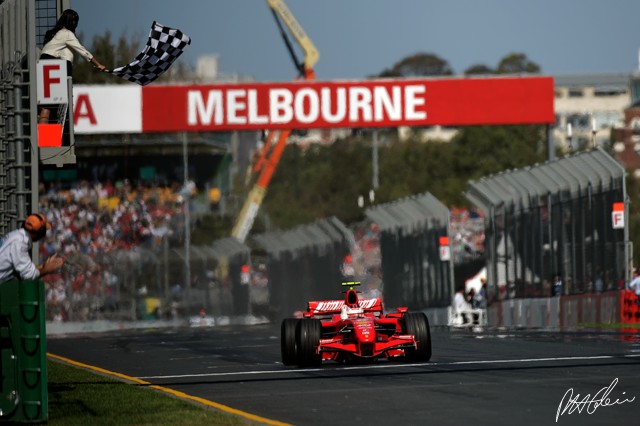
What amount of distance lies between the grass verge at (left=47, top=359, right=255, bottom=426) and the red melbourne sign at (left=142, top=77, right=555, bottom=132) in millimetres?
30306

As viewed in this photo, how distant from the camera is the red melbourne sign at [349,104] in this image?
45.5 meters

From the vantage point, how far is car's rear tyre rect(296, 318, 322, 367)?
16.9m

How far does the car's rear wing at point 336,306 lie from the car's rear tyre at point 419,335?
82cm

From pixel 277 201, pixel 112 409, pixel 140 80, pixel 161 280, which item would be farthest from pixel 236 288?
pixel 112 409

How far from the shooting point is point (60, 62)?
612 inches

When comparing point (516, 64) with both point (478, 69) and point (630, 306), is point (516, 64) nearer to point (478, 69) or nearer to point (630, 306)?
point (478, 69)

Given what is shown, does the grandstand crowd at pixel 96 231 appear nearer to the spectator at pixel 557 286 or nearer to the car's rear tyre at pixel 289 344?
the spectator at pixel 557 286

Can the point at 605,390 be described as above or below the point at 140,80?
below

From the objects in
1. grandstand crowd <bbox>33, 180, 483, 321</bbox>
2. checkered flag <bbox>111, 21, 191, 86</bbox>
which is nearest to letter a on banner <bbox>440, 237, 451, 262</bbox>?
grandstand crowd <bbox>33, 180, 483, 321</bbox>

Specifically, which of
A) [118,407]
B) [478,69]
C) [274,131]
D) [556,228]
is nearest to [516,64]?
[478,69]

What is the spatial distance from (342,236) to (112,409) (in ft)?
111

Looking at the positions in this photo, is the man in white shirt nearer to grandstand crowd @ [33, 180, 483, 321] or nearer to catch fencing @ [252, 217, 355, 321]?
grandstand crowd @ [33, 180, 483, 321]

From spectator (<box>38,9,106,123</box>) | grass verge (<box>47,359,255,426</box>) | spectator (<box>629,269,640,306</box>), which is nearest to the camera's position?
grass verge (<box>47,359,255,426</box>)

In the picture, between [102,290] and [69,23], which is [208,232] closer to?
[102,290]
